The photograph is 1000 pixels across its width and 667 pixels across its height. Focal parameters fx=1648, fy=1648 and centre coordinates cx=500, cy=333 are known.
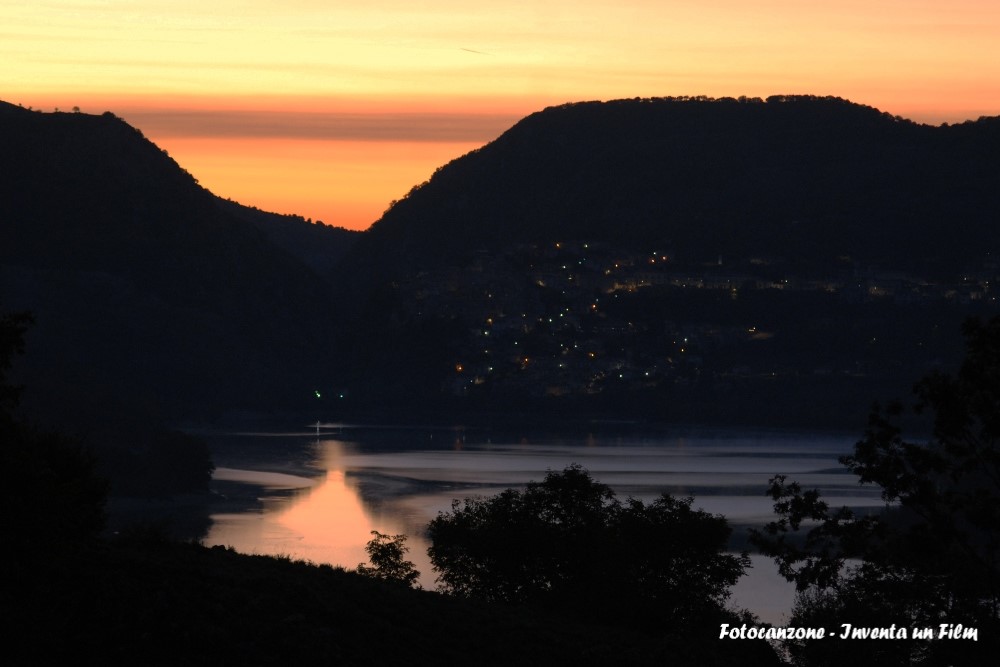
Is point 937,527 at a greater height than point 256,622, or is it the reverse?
point 937,527

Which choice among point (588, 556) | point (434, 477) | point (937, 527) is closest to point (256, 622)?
point (937, 527)

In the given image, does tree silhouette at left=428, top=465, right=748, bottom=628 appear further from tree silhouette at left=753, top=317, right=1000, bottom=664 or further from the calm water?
tree silhouette at left=753, top=317, right=1000, bottom=664

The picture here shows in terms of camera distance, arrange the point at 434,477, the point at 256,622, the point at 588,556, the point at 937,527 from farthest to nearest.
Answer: the point at 434,477
the point at 588,556
the point at 256,622
the point at 937,527

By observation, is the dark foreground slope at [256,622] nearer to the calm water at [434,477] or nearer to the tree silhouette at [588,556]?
the tree silhouette at [588,556]

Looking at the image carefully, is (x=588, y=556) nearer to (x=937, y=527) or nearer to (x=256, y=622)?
(x=256, y=622)

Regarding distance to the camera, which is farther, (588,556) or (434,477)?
(434,477)

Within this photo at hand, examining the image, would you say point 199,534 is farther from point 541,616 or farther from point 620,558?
point 541,616
